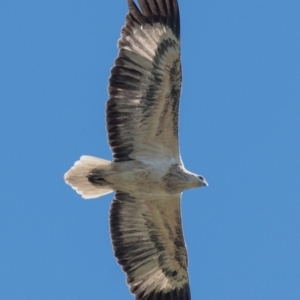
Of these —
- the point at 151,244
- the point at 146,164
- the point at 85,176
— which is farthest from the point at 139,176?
the point at 151,244

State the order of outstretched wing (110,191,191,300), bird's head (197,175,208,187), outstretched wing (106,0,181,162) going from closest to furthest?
outstretched wing (106,0,181,162) → bird's head (197,175,208,187) → outstretched wing (110,191,191,300)

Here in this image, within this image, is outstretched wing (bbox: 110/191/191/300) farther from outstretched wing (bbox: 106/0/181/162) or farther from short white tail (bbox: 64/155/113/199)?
outstretched wing (bbox: 106/0/181/162)

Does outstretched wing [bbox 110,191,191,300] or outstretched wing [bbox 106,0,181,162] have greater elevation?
outstretched wing [bbox 106,0,181,162]

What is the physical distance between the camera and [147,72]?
1549 cm

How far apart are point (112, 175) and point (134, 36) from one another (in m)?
2.04

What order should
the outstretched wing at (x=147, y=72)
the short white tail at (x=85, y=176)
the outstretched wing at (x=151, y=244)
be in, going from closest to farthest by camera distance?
1. the outstretched wing at (x=147, y=72)
2. the short white tail at (x=85, y=176)
3. the outstretched wing at (x=151, y=244)

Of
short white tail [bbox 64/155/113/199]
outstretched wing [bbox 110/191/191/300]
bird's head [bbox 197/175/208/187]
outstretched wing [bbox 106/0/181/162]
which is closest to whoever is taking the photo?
outstretched wing [bbox 106/0/181/162]

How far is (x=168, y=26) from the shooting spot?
15.5 meters

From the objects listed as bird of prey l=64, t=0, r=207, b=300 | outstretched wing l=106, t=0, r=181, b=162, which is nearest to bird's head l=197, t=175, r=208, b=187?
bird of prey l=64, t=0, r=207, b=300

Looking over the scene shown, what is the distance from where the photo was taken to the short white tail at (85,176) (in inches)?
623

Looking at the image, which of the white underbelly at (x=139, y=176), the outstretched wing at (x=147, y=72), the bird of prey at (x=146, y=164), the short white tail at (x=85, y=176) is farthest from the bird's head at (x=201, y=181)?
A: the short white tail at (x=85, y=176)

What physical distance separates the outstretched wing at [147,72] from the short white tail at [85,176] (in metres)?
0.40

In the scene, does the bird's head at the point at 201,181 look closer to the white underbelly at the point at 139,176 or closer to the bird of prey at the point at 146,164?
the bird of prey at the point at 146,164

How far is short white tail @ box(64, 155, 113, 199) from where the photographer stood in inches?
623
